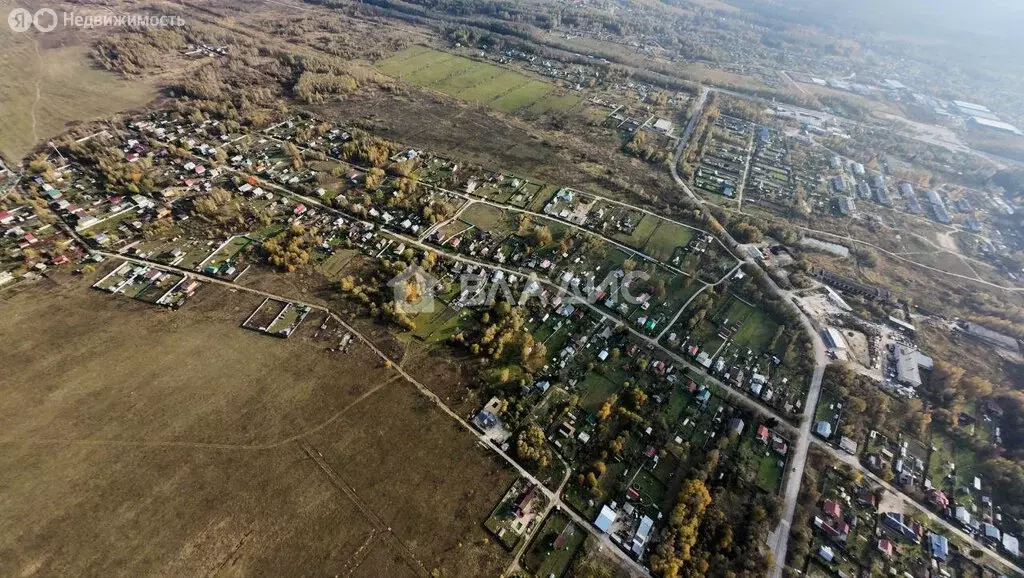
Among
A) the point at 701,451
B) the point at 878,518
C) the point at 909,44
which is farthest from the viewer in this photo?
the point at 909,44

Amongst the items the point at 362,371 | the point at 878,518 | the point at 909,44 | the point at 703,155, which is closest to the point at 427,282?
the point at 362,371

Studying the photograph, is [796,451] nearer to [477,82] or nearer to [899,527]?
[899,527]

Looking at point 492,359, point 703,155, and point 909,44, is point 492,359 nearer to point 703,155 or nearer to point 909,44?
point 703,155

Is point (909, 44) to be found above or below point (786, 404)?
above

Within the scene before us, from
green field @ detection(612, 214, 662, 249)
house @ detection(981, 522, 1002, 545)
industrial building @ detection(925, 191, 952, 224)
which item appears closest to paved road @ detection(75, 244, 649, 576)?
house @ detection(981, 522, 1002, 545)

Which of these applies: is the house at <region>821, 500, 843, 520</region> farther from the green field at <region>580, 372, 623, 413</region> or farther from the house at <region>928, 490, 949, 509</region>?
the green field at <region>580, 372, 623, 413</region>

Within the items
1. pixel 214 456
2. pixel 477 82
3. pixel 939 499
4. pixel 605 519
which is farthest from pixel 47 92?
pixel 939 499

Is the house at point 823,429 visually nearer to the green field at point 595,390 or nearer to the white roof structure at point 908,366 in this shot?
the white roof structure at point 908,366
